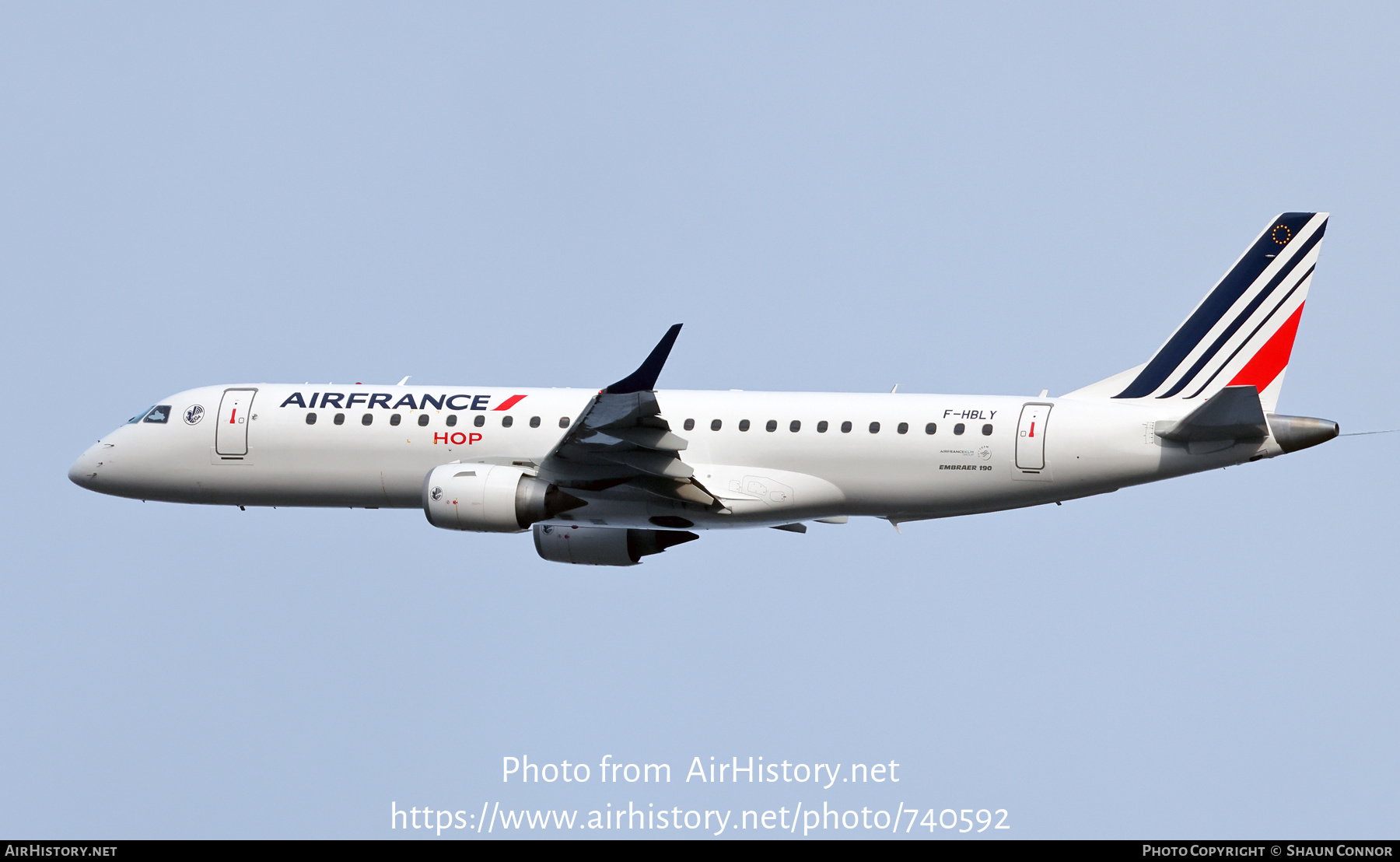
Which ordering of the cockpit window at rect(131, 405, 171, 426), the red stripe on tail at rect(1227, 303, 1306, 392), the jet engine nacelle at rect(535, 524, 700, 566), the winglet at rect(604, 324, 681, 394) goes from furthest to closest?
the cockpit window at rect(131, 405, 171, 426) → the jet engine nacelle at rect(535, 524, 700, 566) → the red stripe on tail at rect(1227, 303, 1306, 392) → the winglet at rect(604, 324, 681, 394)

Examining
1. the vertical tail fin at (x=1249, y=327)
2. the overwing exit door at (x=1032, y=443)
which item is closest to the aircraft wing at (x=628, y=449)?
the overwing exit door at (x=1032, y=443)

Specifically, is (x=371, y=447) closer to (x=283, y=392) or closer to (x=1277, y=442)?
(x=283, y=392)

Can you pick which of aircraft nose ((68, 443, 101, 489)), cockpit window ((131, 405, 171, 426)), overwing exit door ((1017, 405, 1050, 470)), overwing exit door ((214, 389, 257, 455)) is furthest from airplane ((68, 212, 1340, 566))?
aircraft nose ((68, 443, 101, 489))

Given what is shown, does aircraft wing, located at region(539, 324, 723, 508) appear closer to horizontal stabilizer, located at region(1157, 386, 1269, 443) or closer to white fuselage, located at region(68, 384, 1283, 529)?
white fuselage, located at region(68, 384, 1283, 529)

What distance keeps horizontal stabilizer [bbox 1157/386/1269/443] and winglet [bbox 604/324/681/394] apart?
10.8 metres

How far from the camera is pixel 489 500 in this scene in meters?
35.0

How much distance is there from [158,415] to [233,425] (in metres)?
2.49

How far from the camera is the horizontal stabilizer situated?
32531 mm

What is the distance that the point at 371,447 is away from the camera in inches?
1489

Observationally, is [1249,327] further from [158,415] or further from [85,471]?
[85,471]

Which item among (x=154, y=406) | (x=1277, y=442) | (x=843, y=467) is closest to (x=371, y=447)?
(x=154, y=406)

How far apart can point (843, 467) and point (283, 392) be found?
13.9 metres

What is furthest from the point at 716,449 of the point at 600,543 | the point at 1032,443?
the point at 1032,443
